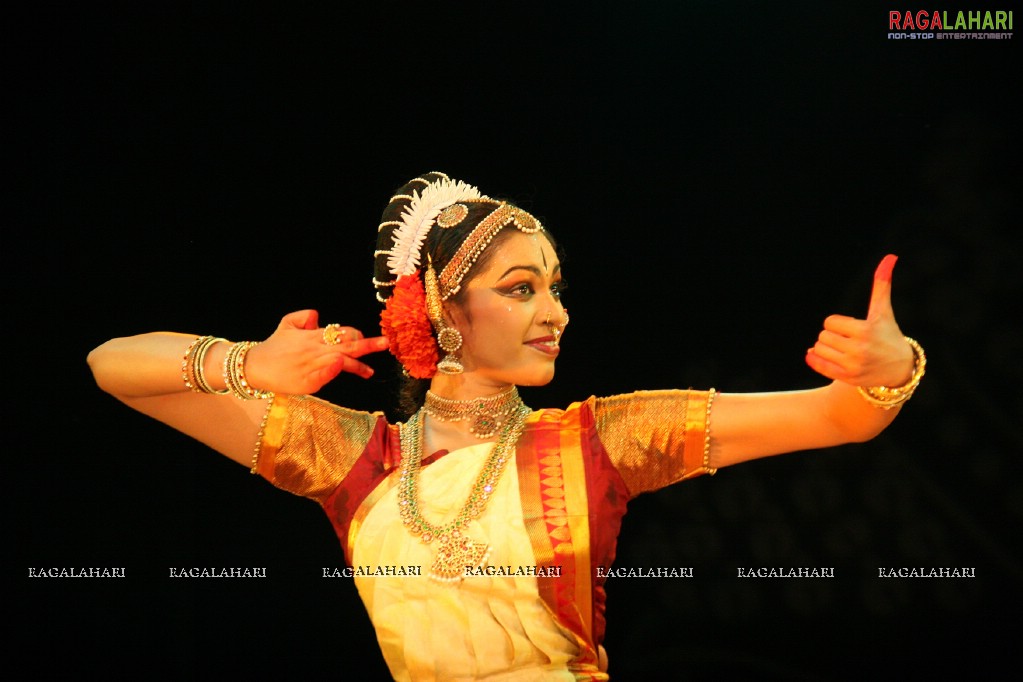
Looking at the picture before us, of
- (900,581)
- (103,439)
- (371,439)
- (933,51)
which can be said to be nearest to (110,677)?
(103,439)

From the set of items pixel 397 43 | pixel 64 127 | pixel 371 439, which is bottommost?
pixel 371 439

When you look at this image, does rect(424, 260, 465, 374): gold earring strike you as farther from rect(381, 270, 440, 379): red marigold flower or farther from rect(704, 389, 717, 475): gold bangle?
rect(704, 389, 717, 475): gold bangle

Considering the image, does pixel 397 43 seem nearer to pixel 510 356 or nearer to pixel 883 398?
pixel 510 356

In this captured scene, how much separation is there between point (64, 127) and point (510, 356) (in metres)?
1.51

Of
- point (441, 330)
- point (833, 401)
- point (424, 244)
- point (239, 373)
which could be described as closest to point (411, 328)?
point (441, 330)

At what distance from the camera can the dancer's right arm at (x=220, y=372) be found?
256 centimetres

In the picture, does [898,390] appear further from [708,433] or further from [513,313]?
[513,313]

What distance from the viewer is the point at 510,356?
2770 millimetres

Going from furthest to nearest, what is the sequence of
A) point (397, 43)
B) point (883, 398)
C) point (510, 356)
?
point (397, 43) < point (510, 356) < point (883, 398)

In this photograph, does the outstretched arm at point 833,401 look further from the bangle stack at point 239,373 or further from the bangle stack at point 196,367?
the bangle stack at point 196,367

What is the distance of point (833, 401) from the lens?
8.46 feet

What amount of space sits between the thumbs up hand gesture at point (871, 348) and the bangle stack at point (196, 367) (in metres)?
1.24

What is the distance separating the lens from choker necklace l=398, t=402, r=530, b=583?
8.70ft

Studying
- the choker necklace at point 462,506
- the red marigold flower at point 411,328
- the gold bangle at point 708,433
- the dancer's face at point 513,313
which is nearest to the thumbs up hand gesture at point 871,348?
the gold bangle at point 708,433
